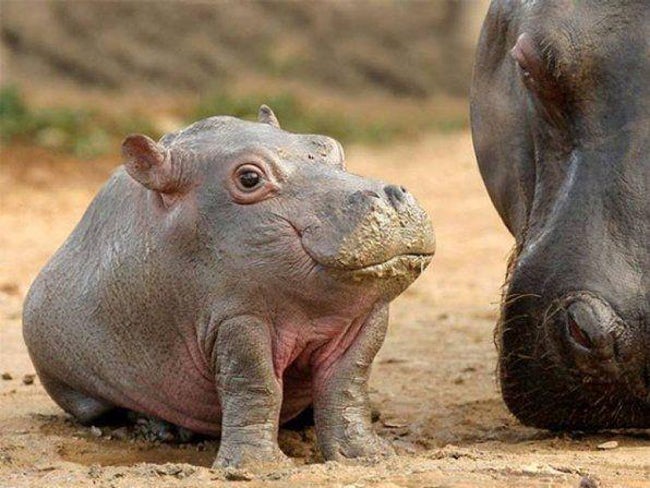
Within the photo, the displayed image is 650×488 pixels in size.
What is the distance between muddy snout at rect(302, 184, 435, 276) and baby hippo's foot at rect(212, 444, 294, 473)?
501mm

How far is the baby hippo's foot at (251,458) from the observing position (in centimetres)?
376

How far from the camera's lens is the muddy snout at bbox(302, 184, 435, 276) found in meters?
3.71

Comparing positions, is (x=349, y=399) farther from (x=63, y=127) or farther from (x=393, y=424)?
(x=63, y=127)

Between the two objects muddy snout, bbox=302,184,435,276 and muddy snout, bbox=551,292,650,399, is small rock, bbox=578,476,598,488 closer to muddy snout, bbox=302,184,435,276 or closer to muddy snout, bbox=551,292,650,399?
muddy snout, bbox=551,292,650,399

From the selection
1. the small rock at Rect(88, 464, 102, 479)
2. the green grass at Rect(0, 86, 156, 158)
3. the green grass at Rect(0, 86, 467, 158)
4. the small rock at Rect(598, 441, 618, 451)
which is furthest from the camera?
the green grass at Rect(0, 86, 467, 158)

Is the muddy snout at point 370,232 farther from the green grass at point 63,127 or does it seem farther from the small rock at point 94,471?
the green grass at point 63,127

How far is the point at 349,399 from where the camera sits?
393 cm

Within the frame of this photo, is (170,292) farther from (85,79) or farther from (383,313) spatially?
(85,79)

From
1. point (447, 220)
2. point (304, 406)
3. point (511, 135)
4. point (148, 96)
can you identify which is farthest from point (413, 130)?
point (304, 406)

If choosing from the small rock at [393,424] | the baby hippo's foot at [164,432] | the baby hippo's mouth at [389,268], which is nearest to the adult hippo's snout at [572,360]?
the small rock at [393,424]

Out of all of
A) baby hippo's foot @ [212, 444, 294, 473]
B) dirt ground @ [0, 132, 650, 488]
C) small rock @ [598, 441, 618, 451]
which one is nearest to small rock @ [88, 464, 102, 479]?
dirt ground @ [0, 132, 650, 488]

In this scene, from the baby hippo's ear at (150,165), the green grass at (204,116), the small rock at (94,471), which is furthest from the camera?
the green grass at (204,116)

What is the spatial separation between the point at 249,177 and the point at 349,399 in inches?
25.0

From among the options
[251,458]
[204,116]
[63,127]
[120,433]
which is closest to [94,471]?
[251,458]
